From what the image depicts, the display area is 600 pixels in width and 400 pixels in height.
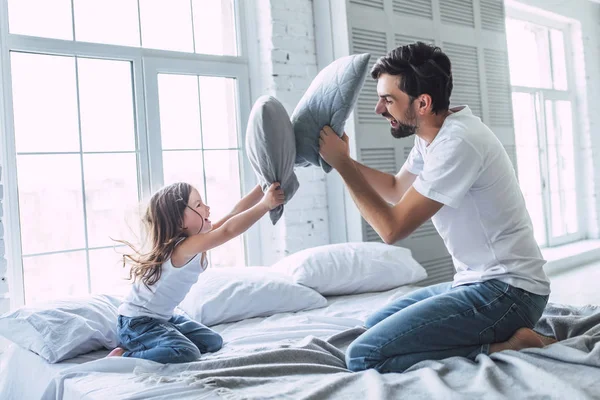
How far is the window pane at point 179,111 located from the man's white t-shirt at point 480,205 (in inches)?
67.0

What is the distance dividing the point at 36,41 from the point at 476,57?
2941 mm

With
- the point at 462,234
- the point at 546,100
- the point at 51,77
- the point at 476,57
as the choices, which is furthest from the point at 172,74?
the point at 546,100

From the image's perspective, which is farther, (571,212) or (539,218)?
(571,212)

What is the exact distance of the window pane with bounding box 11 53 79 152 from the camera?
102 inches

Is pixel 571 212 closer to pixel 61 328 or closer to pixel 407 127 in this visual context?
pixel 407 127

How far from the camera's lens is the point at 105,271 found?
2.82m

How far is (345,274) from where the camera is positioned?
265cm

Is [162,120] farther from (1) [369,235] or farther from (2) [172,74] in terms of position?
(1) [369,235]

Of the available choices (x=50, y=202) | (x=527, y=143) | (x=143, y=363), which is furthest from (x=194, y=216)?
(x=527, y=143)

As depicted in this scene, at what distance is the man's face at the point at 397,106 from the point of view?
6.01 feet

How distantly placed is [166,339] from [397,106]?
107cm

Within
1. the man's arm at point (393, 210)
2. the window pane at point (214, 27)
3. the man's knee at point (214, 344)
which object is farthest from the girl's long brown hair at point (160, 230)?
the window pane at point (214, 27)

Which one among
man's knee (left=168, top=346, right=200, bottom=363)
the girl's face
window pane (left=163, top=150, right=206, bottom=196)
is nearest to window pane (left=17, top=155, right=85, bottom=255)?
window pane (left=163, top=150, right=206, bottom=196)

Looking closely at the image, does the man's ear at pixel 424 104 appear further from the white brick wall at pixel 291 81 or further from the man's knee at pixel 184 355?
the white brick wall at pixel 291 81
